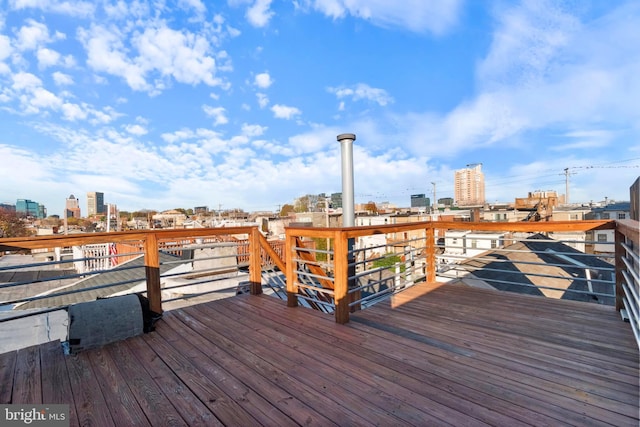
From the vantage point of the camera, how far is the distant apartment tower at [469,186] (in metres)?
37.8

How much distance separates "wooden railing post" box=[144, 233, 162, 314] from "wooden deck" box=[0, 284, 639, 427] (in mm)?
214

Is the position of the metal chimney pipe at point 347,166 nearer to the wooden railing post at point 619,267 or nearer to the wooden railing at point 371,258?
the wooden railing at point 371,258

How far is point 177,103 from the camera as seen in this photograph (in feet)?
37.3

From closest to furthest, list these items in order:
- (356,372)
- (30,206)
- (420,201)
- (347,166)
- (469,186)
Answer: (356,372) → (347,166) → (30,206) → (469,186) → (420,201)

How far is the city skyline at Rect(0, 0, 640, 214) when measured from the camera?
21.2 ft

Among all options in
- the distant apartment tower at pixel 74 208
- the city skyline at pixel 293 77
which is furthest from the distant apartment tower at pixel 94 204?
the city skyline at pixel 293 77

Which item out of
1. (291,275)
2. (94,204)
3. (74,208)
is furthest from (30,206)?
(291,275)

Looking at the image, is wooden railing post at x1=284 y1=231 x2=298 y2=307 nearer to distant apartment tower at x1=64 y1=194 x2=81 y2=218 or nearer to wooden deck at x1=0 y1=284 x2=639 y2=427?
wooden deck at x1=0 y1=284 x2=639 y2=427

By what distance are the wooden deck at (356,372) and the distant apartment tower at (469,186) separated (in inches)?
1553

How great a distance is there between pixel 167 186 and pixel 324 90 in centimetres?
1809

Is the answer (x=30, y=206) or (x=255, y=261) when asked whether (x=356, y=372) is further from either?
(x=30, y=206)

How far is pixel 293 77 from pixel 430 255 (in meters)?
8.47

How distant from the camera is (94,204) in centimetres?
3116

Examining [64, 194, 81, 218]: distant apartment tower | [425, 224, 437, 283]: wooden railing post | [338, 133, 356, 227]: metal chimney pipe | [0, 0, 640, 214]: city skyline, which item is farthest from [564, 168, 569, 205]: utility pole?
[64, 194, 81, 218]: distant apartment tower
